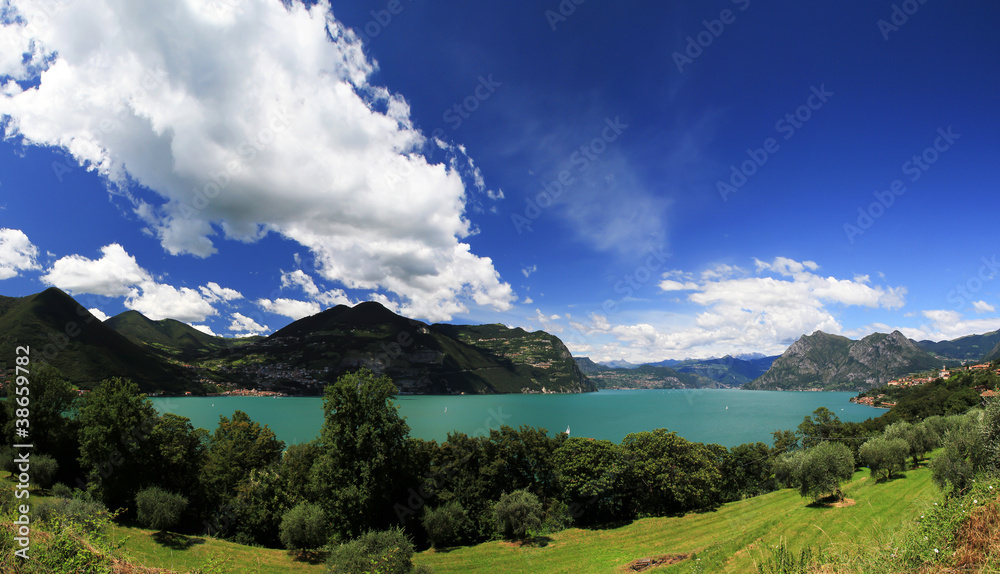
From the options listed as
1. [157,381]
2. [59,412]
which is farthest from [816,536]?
[157,381]

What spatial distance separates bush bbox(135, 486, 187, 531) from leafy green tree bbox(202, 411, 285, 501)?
4.80 m

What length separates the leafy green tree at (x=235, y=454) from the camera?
2942cm

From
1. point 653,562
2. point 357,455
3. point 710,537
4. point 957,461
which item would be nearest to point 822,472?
point 957,461

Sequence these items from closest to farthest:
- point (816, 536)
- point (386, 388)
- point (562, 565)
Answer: point (816, 536), point (562, 565), point (386, 388)

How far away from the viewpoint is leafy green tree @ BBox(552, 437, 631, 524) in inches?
1358

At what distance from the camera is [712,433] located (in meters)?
91.3

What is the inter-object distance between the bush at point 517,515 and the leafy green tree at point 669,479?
1293 cm

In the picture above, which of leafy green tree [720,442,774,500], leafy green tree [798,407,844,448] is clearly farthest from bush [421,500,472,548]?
leafy green tree [798,407,844,448]

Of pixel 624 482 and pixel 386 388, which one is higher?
pixel 386 388

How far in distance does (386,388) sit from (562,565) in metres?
16.5

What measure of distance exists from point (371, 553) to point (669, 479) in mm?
30189

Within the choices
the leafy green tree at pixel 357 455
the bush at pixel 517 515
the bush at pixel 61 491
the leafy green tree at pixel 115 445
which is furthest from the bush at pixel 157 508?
the bush at pixel 517 515

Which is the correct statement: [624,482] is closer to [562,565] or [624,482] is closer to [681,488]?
[681,488]

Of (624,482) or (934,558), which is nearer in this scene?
(934,558)
